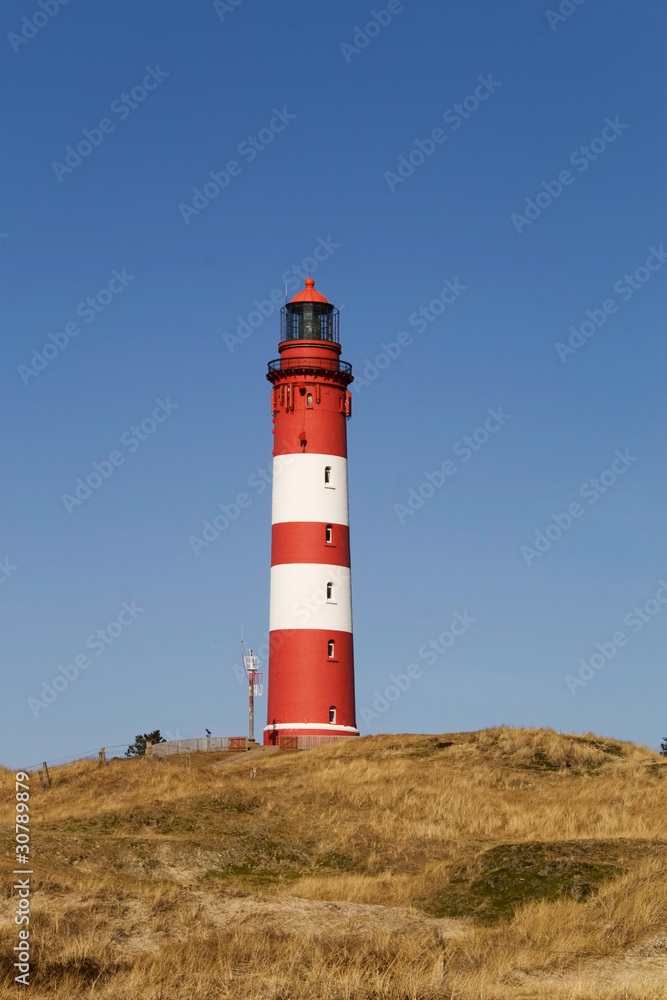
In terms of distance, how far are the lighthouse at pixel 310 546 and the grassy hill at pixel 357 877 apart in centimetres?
480

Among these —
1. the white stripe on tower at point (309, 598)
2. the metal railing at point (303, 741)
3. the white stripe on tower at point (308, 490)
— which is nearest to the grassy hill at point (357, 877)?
the metal railing at point (303, 741)

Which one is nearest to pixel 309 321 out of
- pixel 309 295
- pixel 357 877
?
pixel 309 295

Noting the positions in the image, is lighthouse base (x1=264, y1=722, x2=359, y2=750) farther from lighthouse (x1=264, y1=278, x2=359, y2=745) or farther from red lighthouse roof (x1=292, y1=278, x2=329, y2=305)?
red lighthouse roof (x1=292, y1=278, x2=329, y2=305)

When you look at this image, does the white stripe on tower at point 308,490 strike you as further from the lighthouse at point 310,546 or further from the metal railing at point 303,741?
the metal railing at point 303,741

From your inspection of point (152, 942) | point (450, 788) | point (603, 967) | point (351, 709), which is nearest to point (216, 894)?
point (152, 942)

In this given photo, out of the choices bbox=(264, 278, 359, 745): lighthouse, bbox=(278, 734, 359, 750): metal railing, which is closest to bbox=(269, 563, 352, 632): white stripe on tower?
bbox=(264, 278, 359, 745): lighthouse

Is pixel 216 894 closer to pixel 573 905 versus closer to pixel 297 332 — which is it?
pixel 573 905

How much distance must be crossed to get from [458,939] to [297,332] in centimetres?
3534

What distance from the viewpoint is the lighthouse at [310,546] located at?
49375 mm

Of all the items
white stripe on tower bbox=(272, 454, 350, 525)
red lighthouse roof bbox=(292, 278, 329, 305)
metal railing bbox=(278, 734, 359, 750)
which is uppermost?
red lighthouse roof bbox=(292, 278, 329, 305)

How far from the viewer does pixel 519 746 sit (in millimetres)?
44250

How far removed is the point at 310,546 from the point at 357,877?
23510mm

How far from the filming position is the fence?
1949 inches

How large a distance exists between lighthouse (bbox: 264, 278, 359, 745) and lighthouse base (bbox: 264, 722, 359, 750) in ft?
0.16
